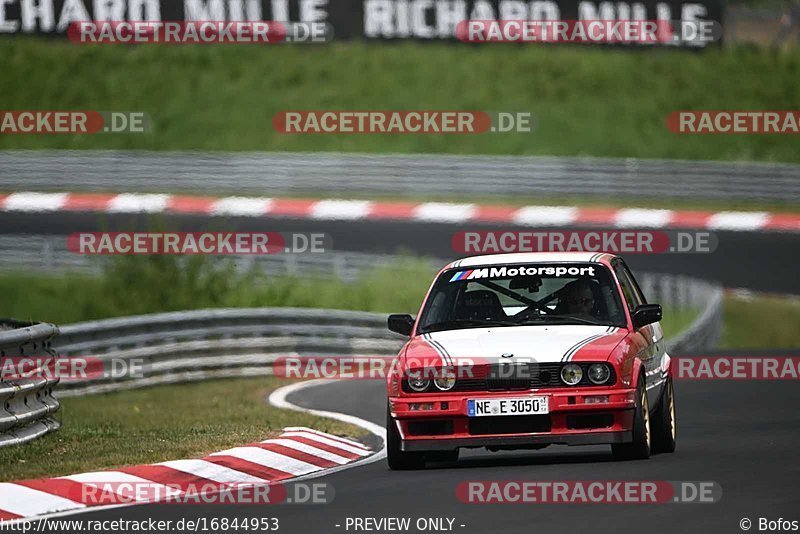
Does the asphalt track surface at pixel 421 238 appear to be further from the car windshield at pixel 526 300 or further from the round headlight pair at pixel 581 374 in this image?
the round headlight pair at pixel 581 374

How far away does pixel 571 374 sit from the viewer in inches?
440

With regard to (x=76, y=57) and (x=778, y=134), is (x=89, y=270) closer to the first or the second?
(x=76, y=57)

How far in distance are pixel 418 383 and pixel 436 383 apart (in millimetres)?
122

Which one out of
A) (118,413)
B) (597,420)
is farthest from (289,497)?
(118,413)

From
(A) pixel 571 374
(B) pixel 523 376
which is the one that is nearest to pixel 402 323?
(B) pixel 523 376

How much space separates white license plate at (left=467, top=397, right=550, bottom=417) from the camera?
11.1 metres

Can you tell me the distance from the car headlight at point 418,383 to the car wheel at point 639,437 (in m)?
1.23

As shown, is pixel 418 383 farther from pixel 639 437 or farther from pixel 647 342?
pixel 647 342

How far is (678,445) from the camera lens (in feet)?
41.9

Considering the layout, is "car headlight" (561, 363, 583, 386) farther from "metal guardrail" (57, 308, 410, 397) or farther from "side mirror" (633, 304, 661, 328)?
"metal guardrail" (57, 308, 410, 397)

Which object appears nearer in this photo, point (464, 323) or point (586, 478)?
point (586, 478)

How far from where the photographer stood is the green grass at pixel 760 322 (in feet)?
90.1

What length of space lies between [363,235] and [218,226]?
2582mm

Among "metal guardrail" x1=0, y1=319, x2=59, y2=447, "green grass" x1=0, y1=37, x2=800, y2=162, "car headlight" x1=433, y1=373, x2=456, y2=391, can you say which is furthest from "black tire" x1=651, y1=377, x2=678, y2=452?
"green grass" x1=0, y1=37, x2=800, y2=162
